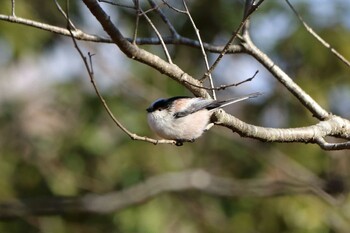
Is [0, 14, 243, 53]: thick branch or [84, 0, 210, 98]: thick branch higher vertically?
[0, 14, 243, 53]: thick branch

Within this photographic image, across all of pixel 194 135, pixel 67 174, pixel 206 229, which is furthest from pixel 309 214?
pixel 194 135

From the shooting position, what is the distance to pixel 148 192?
6996 mm

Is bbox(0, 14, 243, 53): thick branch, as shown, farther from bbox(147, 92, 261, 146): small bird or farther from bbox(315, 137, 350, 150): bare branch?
bbox(315, 137, 350, 150): bare branch

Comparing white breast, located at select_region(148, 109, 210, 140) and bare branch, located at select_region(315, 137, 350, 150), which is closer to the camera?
bare branch, located at select_region(315, 137, 350, 150)

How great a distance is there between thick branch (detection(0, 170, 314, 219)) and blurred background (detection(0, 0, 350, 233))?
0.38 ft

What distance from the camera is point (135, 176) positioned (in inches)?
282

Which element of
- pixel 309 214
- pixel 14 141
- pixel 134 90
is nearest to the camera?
pixel 309 214

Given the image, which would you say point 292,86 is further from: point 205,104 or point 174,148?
point 174,148

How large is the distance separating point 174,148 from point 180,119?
14.5ft

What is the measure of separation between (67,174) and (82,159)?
0.85ft

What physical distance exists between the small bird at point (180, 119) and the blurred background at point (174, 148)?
3.63 metres

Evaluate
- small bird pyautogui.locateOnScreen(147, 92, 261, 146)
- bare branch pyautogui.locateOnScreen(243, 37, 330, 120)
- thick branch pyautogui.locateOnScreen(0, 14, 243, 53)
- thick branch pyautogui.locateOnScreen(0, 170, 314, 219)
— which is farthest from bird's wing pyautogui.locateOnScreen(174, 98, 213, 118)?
thick branch pyautogui.locateOnScreen(0, 170, 314, 219)

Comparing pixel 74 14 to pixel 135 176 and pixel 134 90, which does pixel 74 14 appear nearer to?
pixel 134 90

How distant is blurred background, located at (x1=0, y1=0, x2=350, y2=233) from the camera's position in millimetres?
6934
